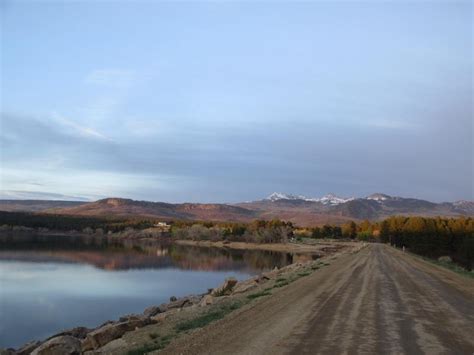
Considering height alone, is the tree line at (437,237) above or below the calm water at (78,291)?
above

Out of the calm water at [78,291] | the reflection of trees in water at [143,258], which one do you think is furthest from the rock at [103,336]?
the reflection of trees in water at [143,258]

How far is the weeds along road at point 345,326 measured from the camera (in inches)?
417

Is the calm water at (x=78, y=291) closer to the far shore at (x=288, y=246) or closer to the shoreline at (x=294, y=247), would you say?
the shoreline at (x=294, y=247)

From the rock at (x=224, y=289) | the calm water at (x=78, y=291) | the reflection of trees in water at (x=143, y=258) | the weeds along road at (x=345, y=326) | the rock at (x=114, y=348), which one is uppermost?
the weeds along road at (x=345, y=326)

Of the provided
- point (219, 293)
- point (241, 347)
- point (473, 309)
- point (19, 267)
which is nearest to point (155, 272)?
point (19, 267)

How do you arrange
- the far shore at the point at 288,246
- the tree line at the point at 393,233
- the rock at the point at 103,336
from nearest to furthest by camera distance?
the rock at the point at 103,336
the tree line at the point at 393,233
the far shore at the point at 288,246

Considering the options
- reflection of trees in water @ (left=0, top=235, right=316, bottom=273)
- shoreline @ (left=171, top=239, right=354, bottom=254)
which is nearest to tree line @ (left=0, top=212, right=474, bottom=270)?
shoreline @ (left=171, top=239, right=354, bottom=254)

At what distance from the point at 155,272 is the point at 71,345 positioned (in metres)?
44.7

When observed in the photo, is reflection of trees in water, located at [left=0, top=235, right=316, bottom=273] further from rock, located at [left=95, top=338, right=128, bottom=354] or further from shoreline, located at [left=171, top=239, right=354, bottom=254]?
rock, located at [left=95, top=338, right=128, bottom=354]

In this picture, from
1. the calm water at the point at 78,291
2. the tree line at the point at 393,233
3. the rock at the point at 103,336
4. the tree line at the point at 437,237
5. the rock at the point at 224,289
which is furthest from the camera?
the tree line at the point at 393,233

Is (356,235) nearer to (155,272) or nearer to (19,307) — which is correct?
(155,272)

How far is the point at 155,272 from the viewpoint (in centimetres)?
5831

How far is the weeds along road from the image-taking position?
34.8 feet

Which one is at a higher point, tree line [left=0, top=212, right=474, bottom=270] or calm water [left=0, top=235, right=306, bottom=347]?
tree line [left=0, top=212, right=474, bottom=270]
